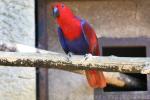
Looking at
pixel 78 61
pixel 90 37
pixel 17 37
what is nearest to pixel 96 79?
pixel 90 37

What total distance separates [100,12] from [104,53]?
14.8 inches

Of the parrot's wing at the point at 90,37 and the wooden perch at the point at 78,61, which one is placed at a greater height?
the parrot's wing at the point at 90,37

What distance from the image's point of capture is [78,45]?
2682 mm

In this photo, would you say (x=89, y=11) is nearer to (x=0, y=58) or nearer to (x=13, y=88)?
(x=13, y=88)

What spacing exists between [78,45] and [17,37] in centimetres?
54

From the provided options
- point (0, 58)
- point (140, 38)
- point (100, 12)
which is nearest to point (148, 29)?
point (140, 38)

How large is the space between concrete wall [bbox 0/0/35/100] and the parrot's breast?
0.43 meters

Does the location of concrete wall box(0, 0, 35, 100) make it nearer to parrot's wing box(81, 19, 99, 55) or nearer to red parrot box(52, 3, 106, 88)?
red parrot box(52, 3, 106, 88)

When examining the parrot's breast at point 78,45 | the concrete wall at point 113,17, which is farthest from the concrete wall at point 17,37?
the parrot's breast at point 78,45

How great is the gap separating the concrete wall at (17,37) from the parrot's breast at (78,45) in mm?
432

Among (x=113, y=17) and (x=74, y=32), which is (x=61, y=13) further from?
(x=113, y=17)

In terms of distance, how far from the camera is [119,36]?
10.7ft

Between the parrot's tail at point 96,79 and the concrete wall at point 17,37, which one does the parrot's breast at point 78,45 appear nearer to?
the parrot's tail at point 96,79

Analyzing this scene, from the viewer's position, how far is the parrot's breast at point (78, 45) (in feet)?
8.75
